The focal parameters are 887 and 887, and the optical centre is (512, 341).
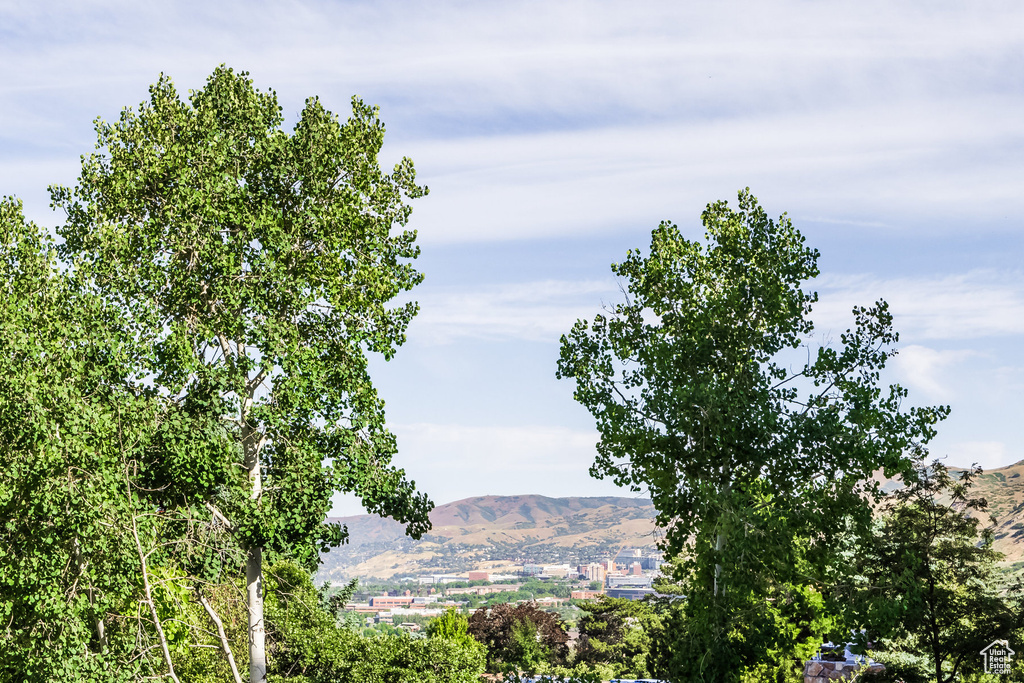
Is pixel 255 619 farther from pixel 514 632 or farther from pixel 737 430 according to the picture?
pixel 514 632

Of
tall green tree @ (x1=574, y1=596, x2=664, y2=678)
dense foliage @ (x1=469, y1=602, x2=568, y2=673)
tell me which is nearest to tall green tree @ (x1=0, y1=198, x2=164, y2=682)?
tall green tree @ (x1=574, y1=596, x2=664, y2=678)

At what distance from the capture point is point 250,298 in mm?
12812

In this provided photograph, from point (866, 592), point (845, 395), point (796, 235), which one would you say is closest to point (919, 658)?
point (866, 592)

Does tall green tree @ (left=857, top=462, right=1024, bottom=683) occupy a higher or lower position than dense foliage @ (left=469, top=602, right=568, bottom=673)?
higher

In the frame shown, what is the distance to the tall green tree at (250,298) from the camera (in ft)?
41.0

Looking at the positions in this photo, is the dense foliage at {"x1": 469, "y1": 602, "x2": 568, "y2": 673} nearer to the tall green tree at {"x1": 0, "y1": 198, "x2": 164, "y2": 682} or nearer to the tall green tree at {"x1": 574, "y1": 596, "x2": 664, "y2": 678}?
the tall green tree at {"x1": 574, "y1": 596, "x2": 664, "y2": 678}

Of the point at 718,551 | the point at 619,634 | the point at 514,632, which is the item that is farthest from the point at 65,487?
the point at 619,634

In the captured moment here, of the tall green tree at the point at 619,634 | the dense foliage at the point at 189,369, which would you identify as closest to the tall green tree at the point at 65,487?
the dense foliage at the point at 189,369

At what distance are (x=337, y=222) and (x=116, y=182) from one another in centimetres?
324

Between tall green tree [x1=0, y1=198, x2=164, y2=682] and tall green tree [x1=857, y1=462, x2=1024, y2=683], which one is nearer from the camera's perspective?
tall green tree [x1=0, y1=198, x2=164, y2=682]

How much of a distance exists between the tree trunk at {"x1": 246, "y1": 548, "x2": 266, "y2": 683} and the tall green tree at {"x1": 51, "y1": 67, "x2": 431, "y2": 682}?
0.03 meters

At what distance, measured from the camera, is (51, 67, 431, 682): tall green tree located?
12492mm

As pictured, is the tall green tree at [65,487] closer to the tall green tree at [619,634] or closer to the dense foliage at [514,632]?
the tall green tree at [619,634]

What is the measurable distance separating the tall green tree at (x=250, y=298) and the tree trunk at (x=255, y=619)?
3cm
